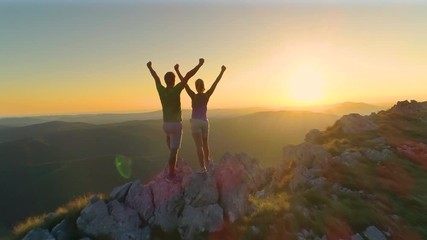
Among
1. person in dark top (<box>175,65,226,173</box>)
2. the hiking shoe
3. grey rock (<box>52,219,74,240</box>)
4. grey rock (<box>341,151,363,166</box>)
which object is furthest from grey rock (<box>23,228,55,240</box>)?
grey rock (<box>341,151,363,166</box>)

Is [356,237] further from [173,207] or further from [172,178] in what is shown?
[172,178]

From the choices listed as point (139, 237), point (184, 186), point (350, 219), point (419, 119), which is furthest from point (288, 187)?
point (419, 119)

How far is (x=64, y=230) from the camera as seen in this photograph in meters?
15.3

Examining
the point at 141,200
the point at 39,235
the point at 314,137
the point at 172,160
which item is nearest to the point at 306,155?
the point at 314,137

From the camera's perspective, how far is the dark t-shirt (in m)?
16.4

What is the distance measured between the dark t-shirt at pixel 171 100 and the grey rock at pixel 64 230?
5.64 meters

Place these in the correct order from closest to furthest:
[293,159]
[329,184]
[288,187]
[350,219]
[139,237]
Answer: [139,237]
[350,219]
[329,184]
[288,187]
[293,159]

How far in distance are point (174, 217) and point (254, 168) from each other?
13870 mm

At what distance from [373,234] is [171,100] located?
435 inches

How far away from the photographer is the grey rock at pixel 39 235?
1492 centimetres

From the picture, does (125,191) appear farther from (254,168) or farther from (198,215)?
(254,168)

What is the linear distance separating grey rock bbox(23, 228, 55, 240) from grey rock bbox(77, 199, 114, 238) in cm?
110

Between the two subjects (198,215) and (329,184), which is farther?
(329,184)

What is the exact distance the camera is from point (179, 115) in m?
16.9
